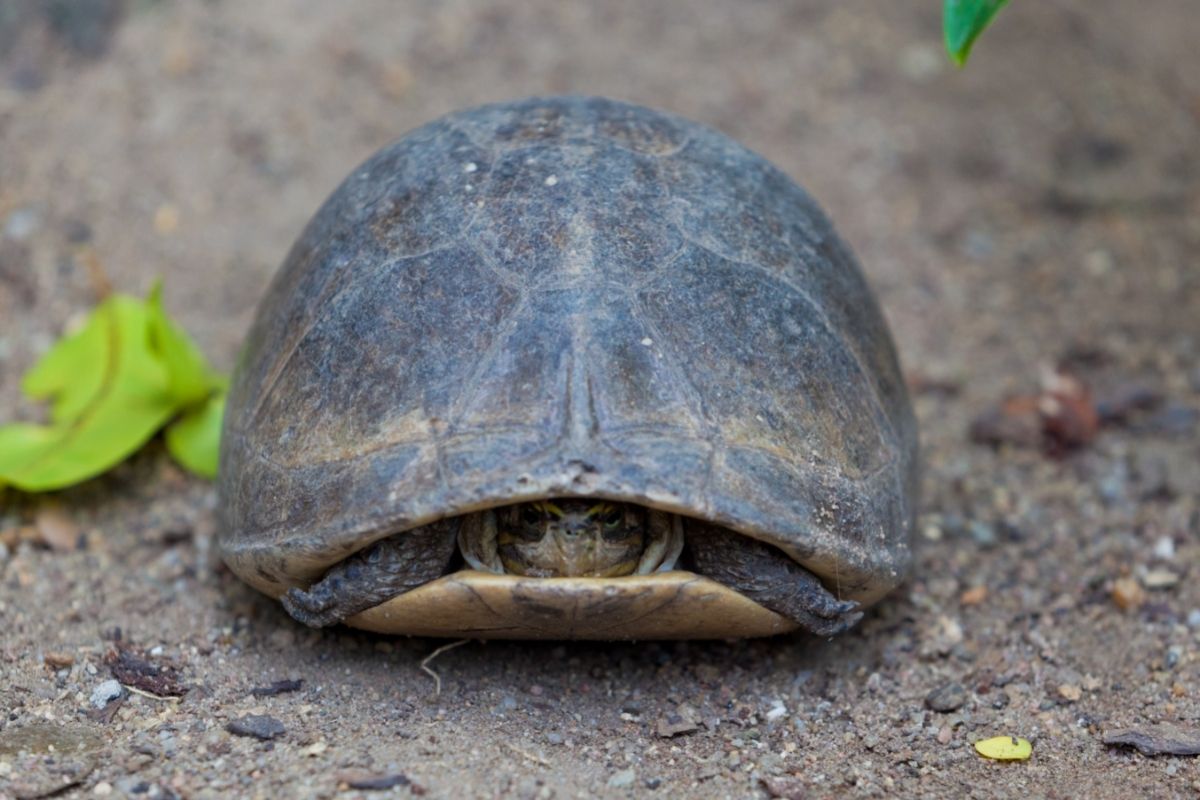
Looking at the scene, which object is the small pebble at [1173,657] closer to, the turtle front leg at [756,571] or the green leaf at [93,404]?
the turtle front leg at [756,571]

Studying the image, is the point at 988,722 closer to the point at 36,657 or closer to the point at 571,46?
the point at 36,657

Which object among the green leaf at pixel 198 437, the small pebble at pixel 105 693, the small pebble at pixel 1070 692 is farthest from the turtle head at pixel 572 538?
the green leaf at pixel 198 437

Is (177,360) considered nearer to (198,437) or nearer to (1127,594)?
(198,437)

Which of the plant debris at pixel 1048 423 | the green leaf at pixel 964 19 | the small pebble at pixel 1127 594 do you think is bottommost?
the small pebble at pixel 1127 594

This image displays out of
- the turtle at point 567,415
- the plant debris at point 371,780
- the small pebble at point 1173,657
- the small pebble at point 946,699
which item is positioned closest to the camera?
the plant debris at point 371,780

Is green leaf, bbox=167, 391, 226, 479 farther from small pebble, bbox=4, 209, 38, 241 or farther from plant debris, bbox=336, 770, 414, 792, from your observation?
plant debris, bbox=336, 770, 414, 792

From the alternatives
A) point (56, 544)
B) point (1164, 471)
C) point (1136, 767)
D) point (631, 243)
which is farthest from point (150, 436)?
point (1164, 471)

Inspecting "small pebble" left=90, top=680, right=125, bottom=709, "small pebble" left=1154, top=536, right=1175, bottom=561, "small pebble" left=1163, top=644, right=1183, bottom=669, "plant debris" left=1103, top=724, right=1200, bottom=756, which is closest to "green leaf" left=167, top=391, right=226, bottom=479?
"small pebble" left=90, top=680, right=125, bottom=709
